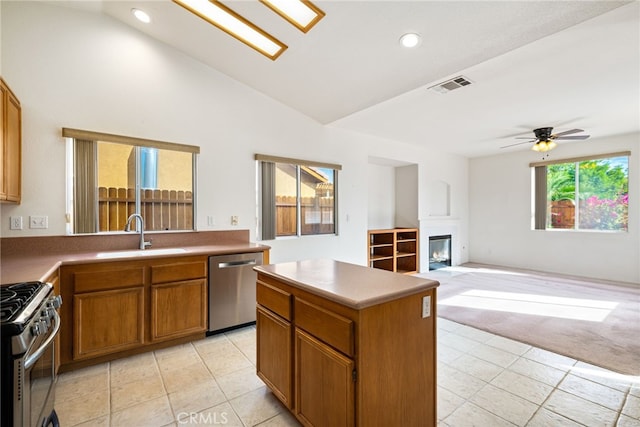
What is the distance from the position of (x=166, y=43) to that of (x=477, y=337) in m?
4.74

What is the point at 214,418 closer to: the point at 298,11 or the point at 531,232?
the point at 298,11

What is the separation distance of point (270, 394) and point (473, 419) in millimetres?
1365

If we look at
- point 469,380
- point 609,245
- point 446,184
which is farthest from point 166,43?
point 609,245

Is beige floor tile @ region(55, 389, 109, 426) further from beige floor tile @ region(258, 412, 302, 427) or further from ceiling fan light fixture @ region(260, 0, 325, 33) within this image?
ceiling fan light fixture @ region(260, 0, 325, 33)

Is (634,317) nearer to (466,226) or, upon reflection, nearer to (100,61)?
(466,226)

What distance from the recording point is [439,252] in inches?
265

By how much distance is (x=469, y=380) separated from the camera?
7.29 ft

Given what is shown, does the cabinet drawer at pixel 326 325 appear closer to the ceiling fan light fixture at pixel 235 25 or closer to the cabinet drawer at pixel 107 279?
the cabinet drawer at pixel 107 279

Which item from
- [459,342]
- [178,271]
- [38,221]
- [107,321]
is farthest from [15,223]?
[459,342]

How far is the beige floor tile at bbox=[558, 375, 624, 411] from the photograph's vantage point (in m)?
1.94

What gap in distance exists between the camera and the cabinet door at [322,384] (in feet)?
4.37

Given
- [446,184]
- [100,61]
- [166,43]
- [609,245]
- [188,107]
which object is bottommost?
[609,245]

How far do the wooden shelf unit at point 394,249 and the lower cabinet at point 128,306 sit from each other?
334cm

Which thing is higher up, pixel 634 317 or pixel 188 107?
pixel 188 107
